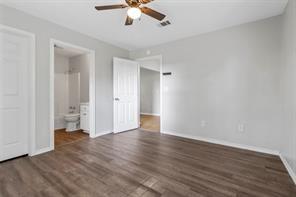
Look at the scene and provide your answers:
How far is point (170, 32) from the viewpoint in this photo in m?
3.35

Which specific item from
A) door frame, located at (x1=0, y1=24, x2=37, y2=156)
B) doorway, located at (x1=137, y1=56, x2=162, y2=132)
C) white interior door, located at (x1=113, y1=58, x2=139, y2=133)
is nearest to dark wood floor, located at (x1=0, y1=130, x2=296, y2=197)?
door frame, located at (x1=0, y1=24, x2=37, y2=156)

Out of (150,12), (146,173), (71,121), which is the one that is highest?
(150,12)

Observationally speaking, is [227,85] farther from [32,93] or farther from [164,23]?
[32,93]

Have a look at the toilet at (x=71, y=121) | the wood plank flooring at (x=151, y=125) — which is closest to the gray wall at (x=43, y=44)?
the toilet at (x=71, y=121)

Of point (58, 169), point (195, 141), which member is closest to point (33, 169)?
point (58, 169)

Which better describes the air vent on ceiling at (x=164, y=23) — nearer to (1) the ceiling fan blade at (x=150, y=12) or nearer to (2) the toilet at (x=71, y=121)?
(1) the ceiling fan blade at (x=150, y=12)

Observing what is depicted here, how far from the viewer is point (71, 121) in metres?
4.33

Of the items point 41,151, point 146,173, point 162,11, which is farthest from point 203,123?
point 41,151

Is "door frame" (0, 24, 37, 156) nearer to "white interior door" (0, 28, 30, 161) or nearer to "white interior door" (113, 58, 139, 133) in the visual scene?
"white interior door" (0, 28, 30, 161)

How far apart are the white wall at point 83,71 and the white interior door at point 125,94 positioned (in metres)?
1.19

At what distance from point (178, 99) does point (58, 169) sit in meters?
2.87

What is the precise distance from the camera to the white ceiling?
7.46 ft

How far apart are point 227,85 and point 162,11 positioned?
1.97 m

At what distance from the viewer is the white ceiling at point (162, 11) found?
2273 millimetres
